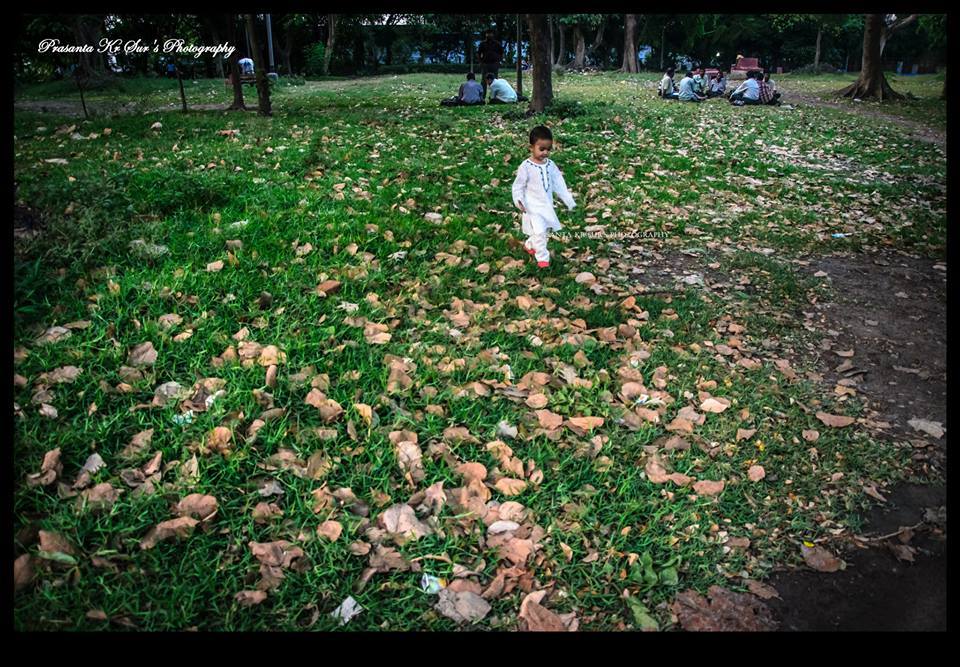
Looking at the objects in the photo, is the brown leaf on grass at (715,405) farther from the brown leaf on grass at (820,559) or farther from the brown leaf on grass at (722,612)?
the brown leaf on grass at (722,612)

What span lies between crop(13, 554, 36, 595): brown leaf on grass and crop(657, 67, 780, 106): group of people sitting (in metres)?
17.7

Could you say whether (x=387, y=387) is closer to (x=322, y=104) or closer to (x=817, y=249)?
(x=817, y=249)

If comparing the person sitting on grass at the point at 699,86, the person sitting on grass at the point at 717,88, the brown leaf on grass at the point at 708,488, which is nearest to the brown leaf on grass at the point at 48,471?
the brown leaf on grass at the point at 708,488

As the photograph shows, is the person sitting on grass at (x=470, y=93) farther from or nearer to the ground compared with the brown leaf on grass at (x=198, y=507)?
farther from the ground

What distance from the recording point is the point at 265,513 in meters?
2.40

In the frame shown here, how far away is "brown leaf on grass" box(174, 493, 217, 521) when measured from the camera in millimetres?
2344

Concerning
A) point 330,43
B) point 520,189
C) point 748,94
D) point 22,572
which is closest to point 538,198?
point 520,189

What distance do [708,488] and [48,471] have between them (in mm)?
2659

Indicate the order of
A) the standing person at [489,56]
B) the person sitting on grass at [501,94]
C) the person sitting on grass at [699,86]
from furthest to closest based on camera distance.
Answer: the person sitting on grass at [699,86] → the standing person at [489,56] → the person sitting on grass at [501,94]

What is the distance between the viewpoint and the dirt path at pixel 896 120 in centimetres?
1118

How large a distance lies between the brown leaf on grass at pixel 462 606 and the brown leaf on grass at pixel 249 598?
22.9 inches

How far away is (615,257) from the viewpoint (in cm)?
532

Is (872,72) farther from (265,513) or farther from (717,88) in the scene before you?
(265,513)

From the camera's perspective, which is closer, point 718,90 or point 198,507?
point 198,507
